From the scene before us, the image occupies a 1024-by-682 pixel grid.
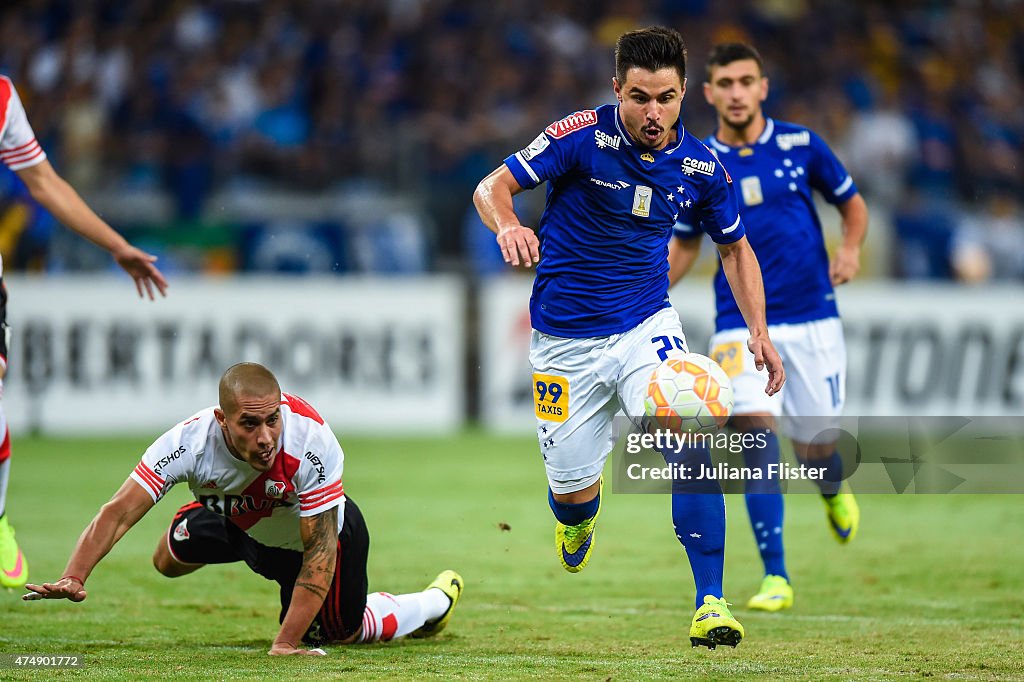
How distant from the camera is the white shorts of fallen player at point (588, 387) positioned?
6.08 meters

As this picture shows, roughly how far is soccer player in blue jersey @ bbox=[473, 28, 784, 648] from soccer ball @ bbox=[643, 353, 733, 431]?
7.2 inches

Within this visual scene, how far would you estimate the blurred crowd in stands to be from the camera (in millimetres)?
15711

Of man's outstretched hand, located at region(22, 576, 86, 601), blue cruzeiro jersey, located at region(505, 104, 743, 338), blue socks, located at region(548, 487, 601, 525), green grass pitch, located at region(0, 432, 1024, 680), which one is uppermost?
blue cruzeiro jersey, located at region(505, 104, 743, 338)

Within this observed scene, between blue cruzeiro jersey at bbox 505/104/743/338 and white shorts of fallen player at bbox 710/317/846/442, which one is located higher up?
blue cruzeiro jersey at bbox 505/104/743/338

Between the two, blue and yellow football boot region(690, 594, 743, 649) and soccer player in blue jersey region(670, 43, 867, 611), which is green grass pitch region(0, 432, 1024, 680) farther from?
soccer player in blue jersey region(670, 43, 867, 611)

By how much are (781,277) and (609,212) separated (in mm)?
1967

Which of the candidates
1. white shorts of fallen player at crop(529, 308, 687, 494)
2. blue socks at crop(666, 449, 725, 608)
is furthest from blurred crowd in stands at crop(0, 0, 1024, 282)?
blue socks at crop(666, 449, 725, 608)

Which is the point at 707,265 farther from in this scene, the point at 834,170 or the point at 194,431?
the point at 194,431

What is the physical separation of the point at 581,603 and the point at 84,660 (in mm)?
2670

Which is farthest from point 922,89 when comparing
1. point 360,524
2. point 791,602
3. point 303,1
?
point 360,524

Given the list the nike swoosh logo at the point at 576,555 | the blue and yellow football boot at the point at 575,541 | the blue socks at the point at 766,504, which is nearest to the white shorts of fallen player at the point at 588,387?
the blue and yellow football boot at the point at 575,541

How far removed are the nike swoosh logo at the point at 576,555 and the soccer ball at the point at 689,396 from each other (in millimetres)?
1099

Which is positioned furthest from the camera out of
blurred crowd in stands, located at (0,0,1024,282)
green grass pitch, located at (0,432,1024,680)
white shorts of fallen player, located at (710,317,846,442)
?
blurred crowd in stands, located at (0,0,1024,282)

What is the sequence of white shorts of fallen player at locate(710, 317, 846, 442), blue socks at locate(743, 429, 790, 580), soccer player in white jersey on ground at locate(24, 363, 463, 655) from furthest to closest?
white shorts of fallen player at locate(710, 317, 846, 442)
blue socks at locate(743, 429, 790, 580)
soccer player in white jersey on ground at locate(24, 363, 463, 655)
